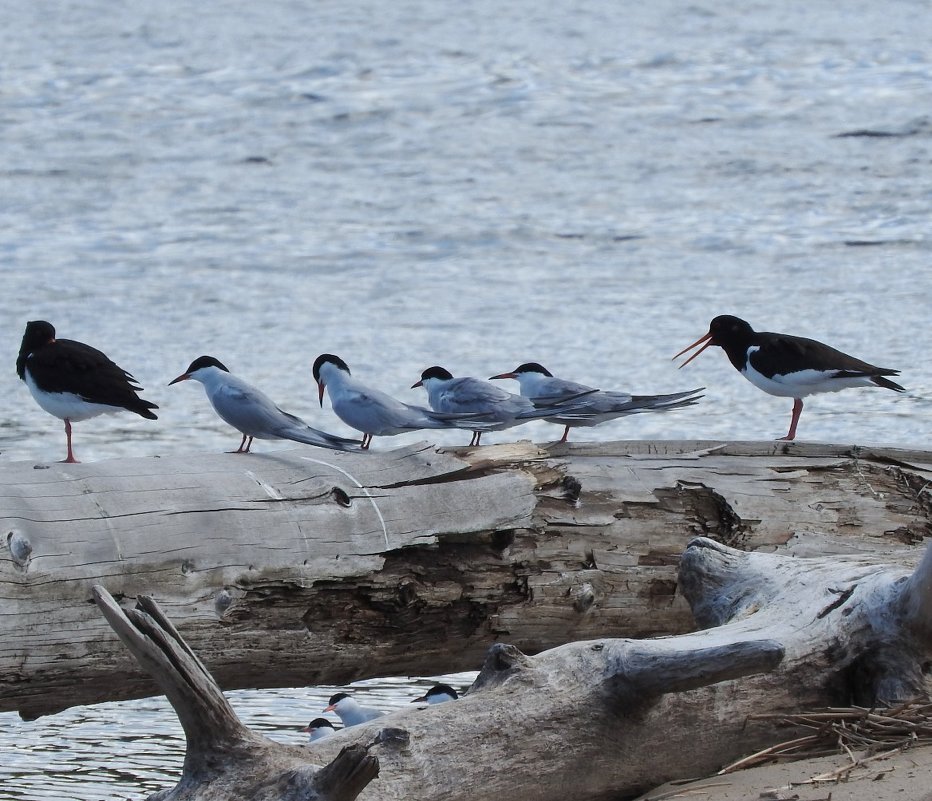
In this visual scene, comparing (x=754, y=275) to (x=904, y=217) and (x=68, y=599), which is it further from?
(x=68, y=599)

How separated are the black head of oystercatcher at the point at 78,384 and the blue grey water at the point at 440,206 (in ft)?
2.48

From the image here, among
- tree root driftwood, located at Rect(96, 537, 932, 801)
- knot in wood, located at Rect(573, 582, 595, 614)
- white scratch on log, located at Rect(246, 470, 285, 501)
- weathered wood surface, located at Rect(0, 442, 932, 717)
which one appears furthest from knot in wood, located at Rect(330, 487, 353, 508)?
tree root driftwood, located at Rect(96, 537, 932, 801)

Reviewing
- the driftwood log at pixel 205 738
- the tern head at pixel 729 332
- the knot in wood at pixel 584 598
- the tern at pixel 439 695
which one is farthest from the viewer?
the tern head at pixel 729 332

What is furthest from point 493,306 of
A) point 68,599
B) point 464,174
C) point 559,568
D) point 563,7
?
point 563,7

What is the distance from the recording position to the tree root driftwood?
3.02 metres

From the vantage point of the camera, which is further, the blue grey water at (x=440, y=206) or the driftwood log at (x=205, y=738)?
the blue grey water at (x=440, y=206)

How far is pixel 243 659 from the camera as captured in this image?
4.22 m

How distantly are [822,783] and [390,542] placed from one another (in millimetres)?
1491

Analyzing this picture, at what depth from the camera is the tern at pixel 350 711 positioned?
4984 millimetres

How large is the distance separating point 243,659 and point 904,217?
8.13 m

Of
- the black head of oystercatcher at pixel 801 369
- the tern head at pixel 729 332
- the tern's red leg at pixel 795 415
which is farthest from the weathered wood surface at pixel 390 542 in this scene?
the tern head at pixel 729 332

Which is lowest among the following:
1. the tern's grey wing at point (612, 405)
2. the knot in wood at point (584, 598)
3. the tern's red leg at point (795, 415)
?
the knot in wood at point (584, 598)

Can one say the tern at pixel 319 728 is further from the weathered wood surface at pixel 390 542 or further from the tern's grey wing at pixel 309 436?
the tern's grey wing at pixel 309 436

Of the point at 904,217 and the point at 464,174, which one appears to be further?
the point at 464,174
